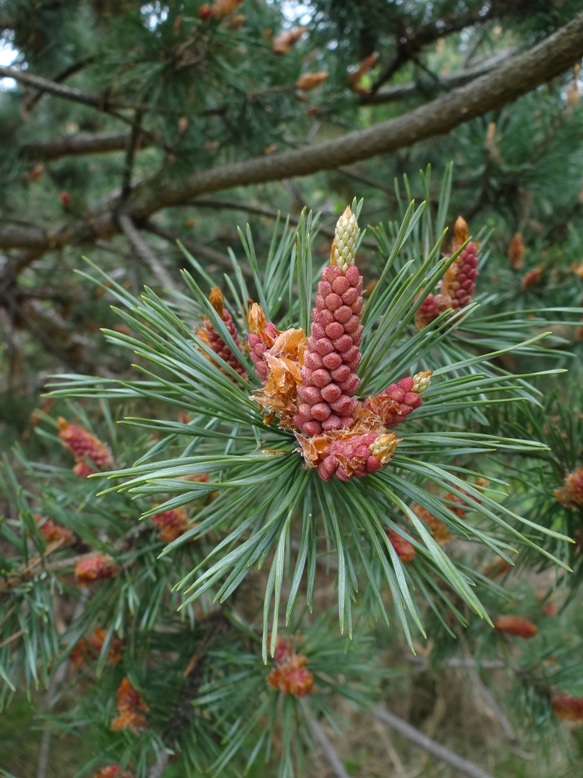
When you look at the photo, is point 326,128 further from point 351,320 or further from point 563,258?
point 351,320

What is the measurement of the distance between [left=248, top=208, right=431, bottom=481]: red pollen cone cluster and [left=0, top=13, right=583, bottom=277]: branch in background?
1.31 ft

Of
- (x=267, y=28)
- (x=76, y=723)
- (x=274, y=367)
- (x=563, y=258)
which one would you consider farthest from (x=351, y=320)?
(x=267, y=28)

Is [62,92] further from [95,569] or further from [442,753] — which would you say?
[442,753]

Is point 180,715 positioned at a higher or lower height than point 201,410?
lower

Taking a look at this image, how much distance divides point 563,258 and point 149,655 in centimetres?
80

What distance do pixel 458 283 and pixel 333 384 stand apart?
20 cm

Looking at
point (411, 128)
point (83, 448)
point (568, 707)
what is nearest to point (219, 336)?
point (83, 448)

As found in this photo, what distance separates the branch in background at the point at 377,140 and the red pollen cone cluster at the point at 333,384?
398mm

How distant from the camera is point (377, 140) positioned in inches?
31.5

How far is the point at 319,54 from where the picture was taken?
4.88 feet

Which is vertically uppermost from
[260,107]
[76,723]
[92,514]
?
[260,107]

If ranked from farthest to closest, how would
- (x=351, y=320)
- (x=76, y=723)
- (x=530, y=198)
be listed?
1. (x=530, y=198)
2. (x=76, y=723)
3. (x=351, y=320)

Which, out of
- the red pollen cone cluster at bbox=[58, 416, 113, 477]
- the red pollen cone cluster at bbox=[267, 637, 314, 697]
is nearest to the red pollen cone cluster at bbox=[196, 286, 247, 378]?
the red pollen cone cluster at bbox=[58, 416, 113, 477]

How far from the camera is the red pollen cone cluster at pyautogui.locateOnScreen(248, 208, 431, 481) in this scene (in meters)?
0.34
